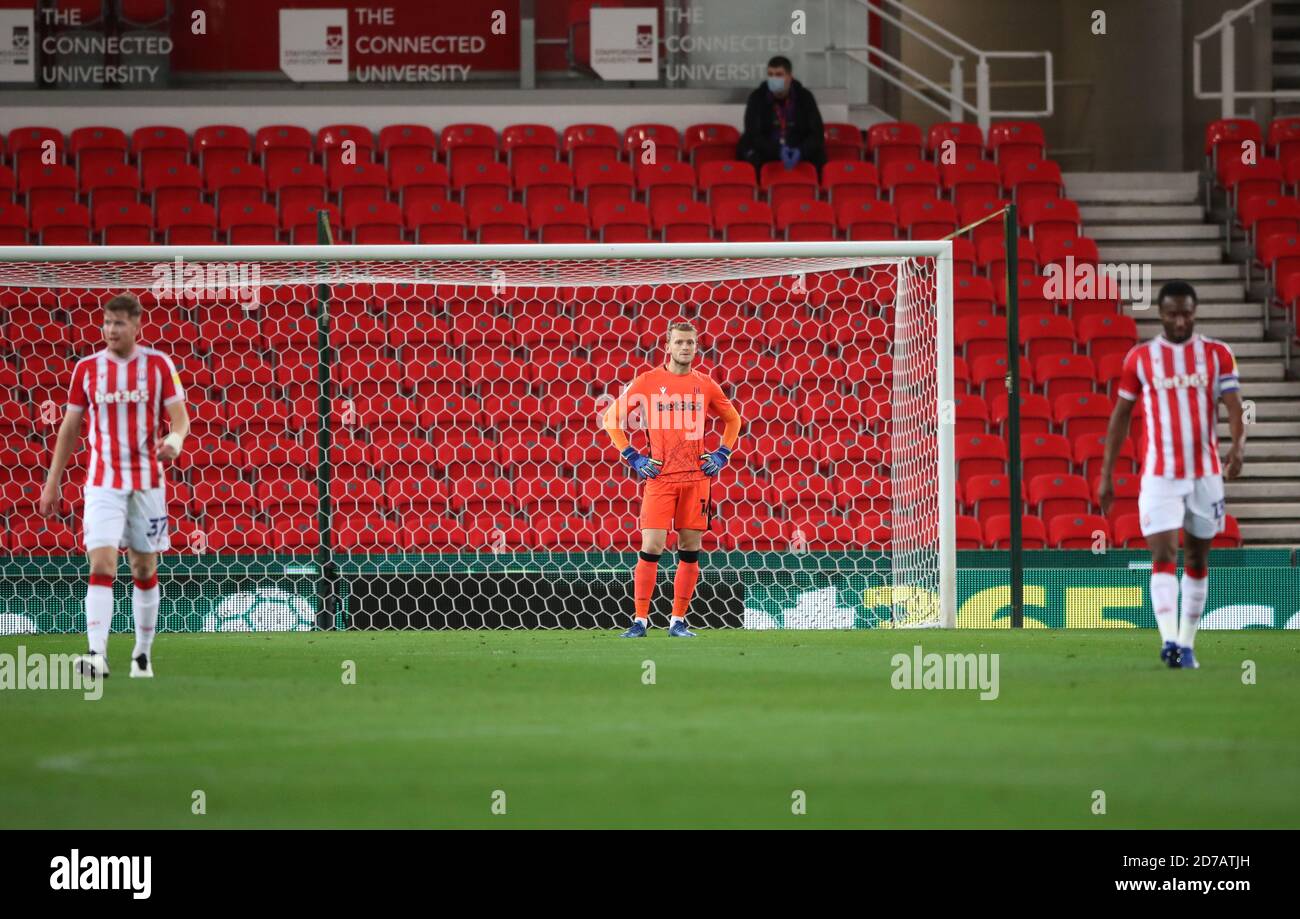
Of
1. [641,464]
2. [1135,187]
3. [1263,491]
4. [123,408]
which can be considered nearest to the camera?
[123,408]

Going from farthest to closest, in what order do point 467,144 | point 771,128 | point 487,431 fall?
1. point 467,144
2. point 771,128
3. point 487,431

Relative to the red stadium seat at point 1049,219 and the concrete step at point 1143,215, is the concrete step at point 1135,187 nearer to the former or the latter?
the concrete step at point 1143,215

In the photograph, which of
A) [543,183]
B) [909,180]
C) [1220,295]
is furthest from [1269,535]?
[543,183]

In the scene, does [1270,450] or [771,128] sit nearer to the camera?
[1270,450]

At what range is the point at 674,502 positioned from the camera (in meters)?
10.6

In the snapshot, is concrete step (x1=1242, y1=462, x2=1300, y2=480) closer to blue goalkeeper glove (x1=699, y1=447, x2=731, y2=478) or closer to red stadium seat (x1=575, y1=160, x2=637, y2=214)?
red stadium seat (x1=575, y1=160, x2=637, y2=214)

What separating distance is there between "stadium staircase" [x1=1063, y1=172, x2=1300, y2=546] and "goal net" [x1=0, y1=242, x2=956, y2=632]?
12.0ft

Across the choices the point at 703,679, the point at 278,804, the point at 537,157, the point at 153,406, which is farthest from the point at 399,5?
the point at 278,804

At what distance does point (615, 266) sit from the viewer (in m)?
12.6

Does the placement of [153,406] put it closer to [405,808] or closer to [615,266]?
[405,808]

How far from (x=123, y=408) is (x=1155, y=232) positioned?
12.7 metres

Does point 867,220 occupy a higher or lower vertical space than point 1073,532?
higher

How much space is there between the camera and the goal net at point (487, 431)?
11.7 meters

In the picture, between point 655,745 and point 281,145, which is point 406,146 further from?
point 655,745
